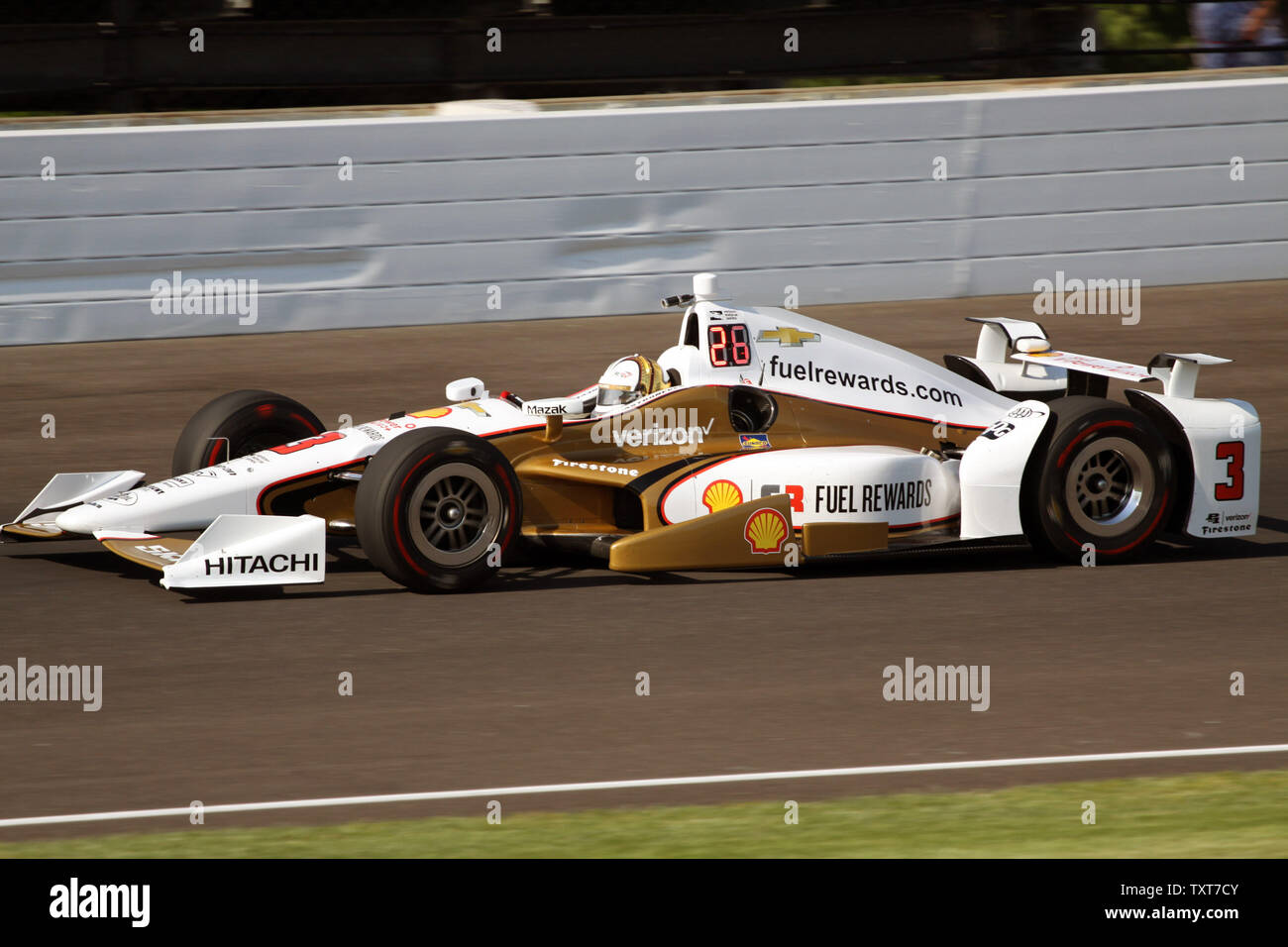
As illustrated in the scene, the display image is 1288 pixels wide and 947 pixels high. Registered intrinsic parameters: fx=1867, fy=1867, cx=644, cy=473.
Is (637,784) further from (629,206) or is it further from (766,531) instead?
(629,206)

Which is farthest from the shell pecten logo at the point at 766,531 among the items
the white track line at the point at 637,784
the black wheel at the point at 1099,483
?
the white track line at the point at 637,784

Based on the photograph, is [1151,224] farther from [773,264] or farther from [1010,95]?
[773,264]

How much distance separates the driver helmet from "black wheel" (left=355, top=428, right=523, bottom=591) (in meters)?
1.07

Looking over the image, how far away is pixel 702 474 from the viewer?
27.5 feet

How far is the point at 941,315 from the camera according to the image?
14.9m

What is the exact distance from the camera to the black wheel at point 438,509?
7.72 meters

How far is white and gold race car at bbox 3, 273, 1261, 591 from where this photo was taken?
25.8ft

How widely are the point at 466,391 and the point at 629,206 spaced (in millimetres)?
5743

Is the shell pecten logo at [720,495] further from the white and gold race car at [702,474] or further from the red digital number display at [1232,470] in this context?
the red digital number display at [1232,470]

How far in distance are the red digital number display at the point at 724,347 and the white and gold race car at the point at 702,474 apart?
0.03 feet

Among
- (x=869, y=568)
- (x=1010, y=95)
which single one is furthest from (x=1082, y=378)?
(x=1010, y=95)
